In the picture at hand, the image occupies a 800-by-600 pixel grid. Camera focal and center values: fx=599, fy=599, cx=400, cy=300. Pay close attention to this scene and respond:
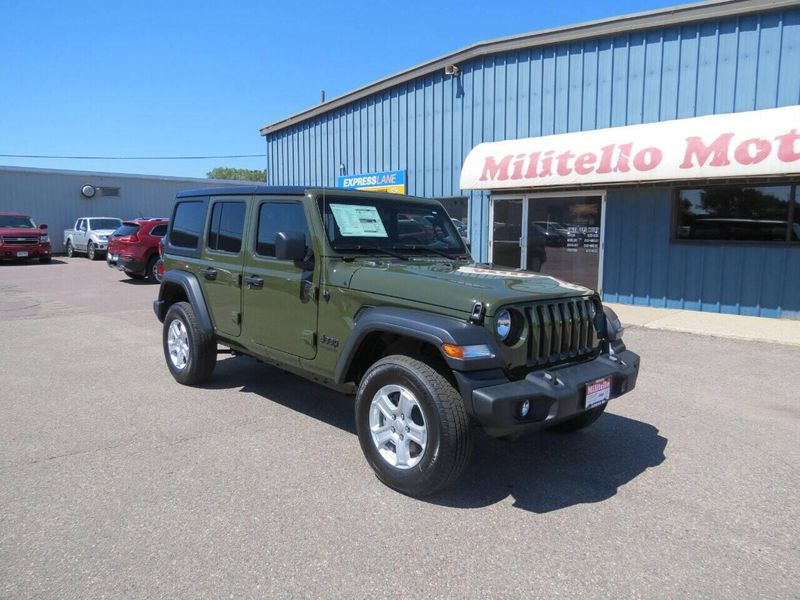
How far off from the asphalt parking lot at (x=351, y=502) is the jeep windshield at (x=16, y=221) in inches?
746

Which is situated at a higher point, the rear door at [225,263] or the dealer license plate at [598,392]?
the rear door at [225,263]

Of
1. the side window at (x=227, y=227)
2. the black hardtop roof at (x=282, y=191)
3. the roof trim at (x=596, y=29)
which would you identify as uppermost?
the roof trim at (x=596, y=29)

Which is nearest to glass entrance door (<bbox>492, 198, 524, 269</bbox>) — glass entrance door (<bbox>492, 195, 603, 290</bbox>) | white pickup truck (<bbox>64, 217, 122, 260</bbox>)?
glass entrance door (<bbox>492, 195, 603, 290</bbox>)

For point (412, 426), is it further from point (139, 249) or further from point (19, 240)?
point (19, 240)

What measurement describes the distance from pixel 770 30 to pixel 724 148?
238 centimetres

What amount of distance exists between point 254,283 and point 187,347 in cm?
140

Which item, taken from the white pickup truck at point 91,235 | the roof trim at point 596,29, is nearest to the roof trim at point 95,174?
the white pickup truck at point 91,235

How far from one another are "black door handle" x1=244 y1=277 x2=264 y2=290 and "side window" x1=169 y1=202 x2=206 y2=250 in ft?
3.69

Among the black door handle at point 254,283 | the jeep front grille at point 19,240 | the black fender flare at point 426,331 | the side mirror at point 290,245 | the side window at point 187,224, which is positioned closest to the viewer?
the black fender flare at point 426,331

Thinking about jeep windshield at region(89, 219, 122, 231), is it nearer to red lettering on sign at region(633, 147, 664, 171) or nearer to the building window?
red lettering on sign at region(633, 147, 664, 171)

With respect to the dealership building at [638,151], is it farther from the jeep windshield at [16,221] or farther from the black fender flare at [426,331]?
the jeep windshield at [16,221]

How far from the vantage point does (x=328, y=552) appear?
9.70 ft

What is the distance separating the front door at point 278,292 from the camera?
436cm

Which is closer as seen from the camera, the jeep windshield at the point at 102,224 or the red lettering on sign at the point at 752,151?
the red lettering on sign at the point at 752,151
